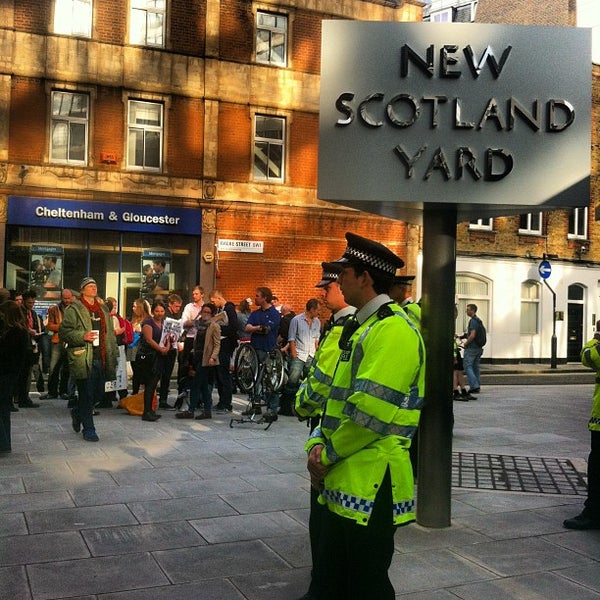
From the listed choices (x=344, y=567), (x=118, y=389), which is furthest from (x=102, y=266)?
(x=344, y=567)

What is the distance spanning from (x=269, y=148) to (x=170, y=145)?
3.00 metres

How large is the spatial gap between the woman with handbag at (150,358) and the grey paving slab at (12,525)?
16.3 ft

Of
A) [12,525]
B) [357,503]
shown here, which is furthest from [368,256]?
[12,525]

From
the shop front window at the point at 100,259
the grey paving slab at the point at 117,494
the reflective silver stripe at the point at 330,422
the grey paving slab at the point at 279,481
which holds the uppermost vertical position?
the shop front window at the point at 100,259

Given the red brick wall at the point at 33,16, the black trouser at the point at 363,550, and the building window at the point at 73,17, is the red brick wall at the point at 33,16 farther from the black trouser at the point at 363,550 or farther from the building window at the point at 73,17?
the black trouser at the point at 363,550

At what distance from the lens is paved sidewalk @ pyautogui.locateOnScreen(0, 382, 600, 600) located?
4.45 m

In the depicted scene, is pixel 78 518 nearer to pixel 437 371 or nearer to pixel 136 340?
pixel 437 371

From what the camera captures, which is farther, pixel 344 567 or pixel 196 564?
pixel 196 564

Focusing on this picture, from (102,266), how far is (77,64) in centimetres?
535

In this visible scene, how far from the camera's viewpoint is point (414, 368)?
3.07 metres

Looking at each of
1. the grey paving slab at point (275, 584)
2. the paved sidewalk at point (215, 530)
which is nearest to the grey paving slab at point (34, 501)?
the paved sidewalk at point (215, 530)

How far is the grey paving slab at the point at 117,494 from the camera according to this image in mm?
6225

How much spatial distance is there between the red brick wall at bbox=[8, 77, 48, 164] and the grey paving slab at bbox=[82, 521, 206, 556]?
16.0 meters

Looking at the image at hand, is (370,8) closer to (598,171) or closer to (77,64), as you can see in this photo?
(77,64)
